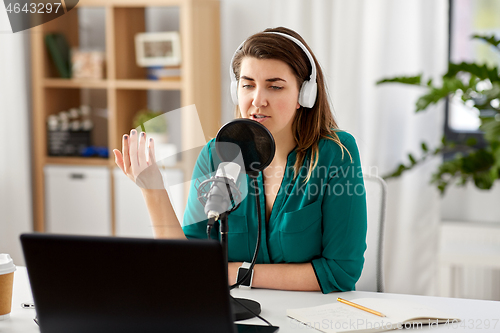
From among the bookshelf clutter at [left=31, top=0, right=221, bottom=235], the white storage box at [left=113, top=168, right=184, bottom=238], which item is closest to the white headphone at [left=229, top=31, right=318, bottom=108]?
the bookshelf clutter at [left=31, top=0, right=221, bottom=235]

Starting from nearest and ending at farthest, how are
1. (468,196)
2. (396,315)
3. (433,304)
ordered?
1. (396,315)
2. (433,304)
3. (468,196)

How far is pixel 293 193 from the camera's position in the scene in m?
1.33

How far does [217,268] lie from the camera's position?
2.27 feet

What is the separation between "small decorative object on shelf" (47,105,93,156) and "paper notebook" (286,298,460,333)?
86.6 inches

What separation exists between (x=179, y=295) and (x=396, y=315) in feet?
1.54

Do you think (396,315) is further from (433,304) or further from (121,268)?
(121,268)

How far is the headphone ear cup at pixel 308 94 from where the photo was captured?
1303 mm

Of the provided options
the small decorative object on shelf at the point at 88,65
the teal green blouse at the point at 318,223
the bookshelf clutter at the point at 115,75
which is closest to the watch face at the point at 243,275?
the teal green blouse at the point at 318,223

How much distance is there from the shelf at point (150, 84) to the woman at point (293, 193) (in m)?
1.39

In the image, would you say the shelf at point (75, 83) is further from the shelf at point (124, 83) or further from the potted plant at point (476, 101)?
the potted plant at point (476, 101)

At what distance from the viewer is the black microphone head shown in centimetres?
90

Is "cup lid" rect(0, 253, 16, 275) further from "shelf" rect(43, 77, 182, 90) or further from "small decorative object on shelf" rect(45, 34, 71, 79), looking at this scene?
"small decorative object on shelf" rect(45, 34, 71, 79)

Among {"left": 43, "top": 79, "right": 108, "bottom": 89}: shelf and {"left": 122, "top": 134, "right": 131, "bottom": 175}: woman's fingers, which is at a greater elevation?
{"left": 43, "top": 79, "right": 108, "bottom": 89}: shelf

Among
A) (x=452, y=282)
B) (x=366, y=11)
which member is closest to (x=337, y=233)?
(x=452, y=282)
